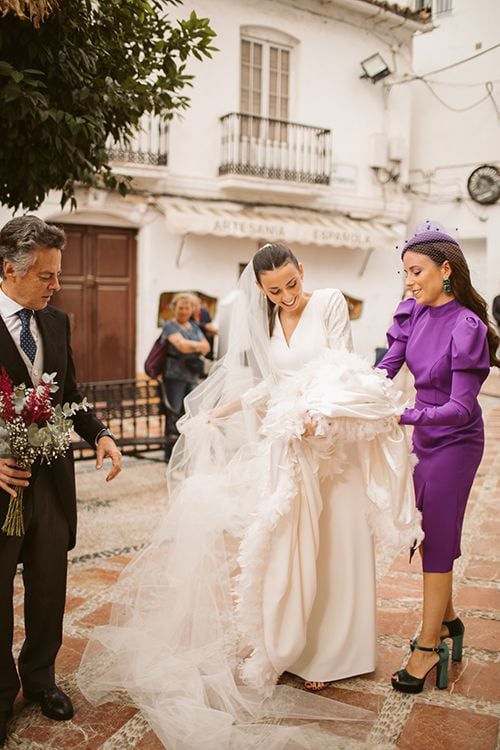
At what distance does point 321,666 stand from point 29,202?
101 inches

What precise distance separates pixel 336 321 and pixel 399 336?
0.85 feet

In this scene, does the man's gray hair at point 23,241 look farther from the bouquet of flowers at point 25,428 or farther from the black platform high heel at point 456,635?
the black platform high heel at point 456,635

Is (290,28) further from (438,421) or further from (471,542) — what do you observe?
(438,421)

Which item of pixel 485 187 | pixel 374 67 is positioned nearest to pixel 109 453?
pixel 485 187

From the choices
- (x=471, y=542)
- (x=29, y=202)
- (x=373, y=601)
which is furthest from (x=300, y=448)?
(x=471, y=542)

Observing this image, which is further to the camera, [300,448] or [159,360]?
[159,360]

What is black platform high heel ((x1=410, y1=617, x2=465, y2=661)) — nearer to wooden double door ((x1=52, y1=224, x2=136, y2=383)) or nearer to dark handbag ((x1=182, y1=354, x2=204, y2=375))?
dark handbag ((x1=182, y1=354, x2=204, y2=375))

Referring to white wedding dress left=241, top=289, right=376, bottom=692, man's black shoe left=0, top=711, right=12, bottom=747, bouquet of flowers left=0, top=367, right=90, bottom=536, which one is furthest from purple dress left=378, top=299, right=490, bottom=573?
man's black shoe left=0, top=711, right=12, bottom=747

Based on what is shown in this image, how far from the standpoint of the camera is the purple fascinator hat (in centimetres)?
276

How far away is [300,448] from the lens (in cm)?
279

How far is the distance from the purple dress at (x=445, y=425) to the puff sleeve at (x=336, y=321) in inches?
10.9

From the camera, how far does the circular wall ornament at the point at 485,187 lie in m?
13.4

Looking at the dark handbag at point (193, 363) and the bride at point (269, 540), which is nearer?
the bride at point (269, 540)

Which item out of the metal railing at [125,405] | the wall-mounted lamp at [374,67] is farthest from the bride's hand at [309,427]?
the wall-mounted lamp at [374,67]
